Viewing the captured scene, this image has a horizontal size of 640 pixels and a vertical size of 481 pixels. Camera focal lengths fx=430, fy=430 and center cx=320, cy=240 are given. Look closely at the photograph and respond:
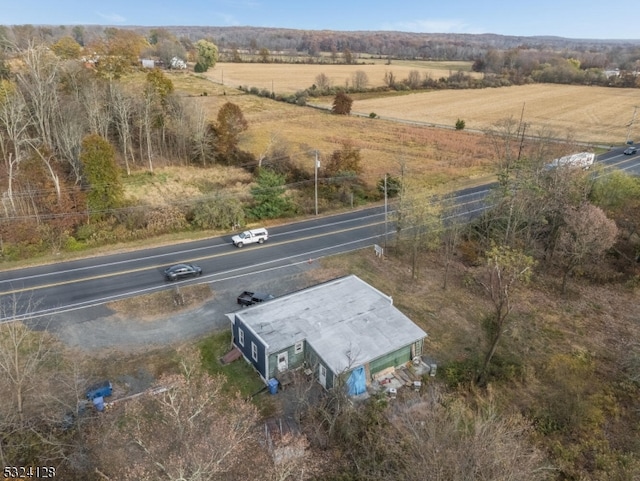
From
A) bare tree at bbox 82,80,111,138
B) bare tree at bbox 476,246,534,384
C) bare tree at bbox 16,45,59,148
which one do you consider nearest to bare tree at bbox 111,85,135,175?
bare tree at bbox 82,80,111,138

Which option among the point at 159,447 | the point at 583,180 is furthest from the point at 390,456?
the point at 583,180

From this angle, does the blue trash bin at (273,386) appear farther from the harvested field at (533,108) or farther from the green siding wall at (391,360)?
the harvested field at (533,108)

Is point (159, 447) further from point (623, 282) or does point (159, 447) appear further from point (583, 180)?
point (583, 180)

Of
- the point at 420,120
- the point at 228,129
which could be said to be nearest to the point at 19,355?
the point at 228,129

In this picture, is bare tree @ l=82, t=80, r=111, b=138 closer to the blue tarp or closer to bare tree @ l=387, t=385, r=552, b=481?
the blue tarp

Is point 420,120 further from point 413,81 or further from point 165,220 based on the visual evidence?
point 165,220

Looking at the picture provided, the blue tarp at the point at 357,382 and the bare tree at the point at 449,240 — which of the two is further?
the bare tree at the point at 449,240

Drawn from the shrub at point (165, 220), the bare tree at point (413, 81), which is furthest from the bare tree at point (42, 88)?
the bare tree at point (413, 81)
